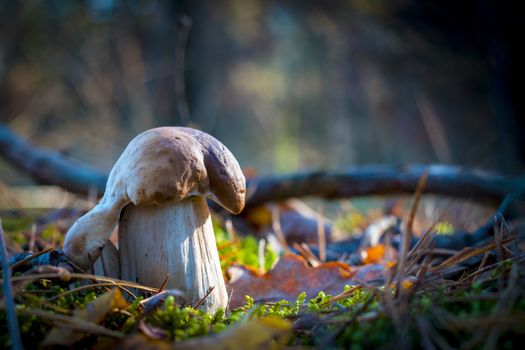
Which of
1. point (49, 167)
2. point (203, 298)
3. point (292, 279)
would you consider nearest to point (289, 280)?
point (292, 279)

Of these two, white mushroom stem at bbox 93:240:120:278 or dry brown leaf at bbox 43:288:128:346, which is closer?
dry brown leaf at bbox 43:288:128:346

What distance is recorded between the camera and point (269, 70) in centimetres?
1245

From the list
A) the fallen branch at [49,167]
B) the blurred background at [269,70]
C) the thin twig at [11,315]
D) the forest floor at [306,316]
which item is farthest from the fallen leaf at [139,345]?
the fallen branch at [49,167]

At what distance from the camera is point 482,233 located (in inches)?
87.7

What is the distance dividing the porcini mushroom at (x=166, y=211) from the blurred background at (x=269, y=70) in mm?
2270

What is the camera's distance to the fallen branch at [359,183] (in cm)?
347

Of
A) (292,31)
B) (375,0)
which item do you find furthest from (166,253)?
(292,31)

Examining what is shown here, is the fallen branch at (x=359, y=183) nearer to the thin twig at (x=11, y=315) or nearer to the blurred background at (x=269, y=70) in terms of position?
the blurred background at (x=269, y=70)

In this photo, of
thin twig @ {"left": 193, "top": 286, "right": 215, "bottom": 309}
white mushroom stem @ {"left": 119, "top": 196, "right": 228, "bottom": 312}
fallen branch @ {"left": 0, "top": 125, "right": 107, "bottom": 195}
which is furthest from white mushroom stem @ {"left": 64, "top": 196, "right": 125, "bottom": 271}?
fallen branch @ {"left": 0, "top": 125, "right": 107, "bottom": 195}

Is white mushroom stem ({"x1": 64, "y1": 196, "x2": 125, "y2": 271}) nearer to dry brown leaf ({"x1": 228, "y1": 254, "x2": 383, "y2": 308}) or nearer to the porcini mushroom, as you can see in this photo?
the porcini mushroom

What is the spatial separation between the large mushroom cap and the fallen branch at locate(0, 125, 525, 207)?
2001 mm

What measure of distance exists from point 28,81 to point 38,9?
4.85ft

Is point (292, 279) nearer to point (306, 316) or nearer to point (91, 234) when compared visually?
point (306, 316)

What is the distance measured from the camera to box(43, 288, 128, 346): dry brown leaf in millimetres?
1042
